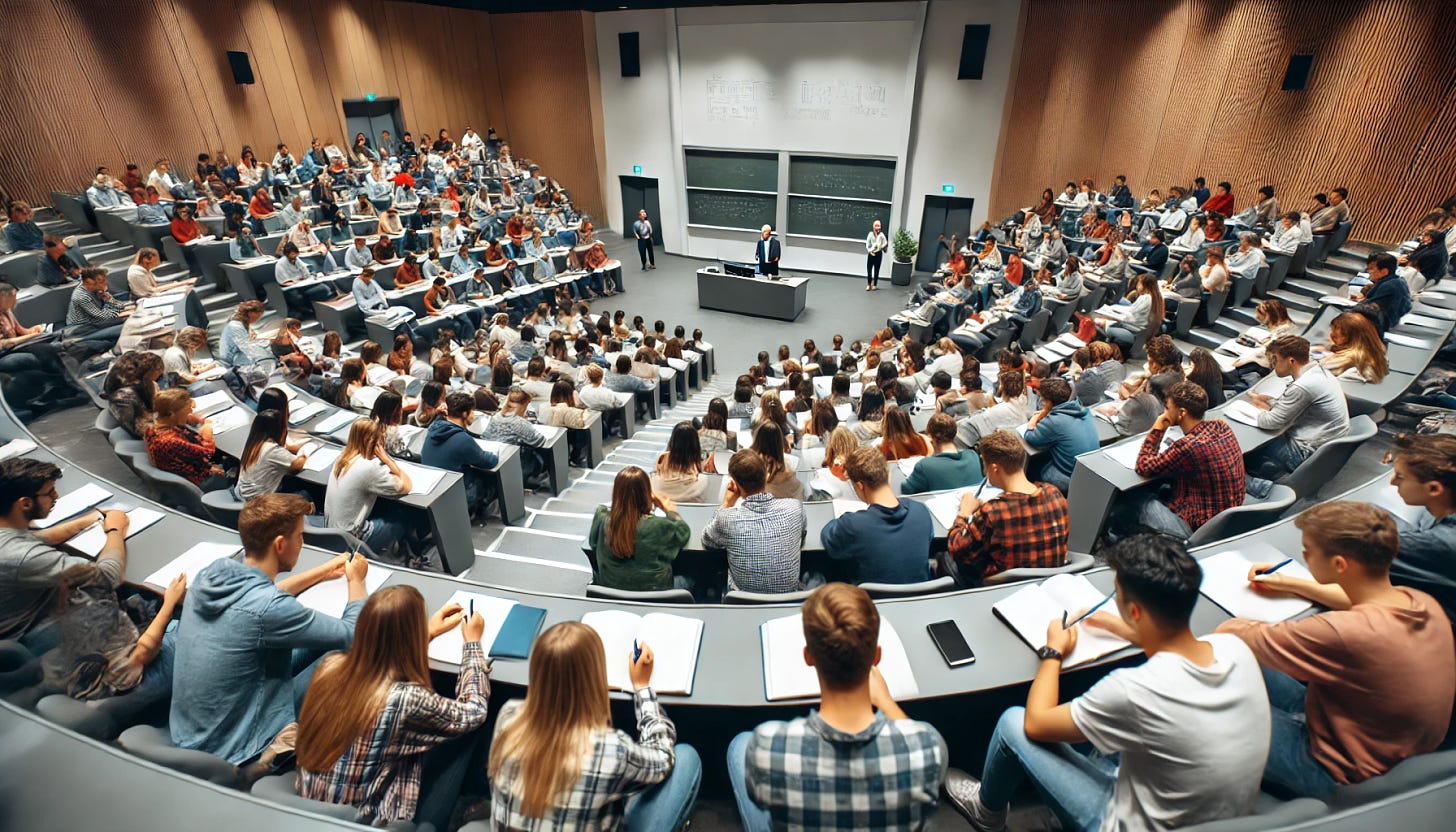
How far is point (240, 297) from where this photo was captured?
9.09m

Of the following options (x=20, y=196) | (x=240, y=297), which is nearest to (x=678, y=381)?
(x=240, y=297)

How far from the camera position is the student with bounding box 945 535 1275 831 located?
165 centimetres

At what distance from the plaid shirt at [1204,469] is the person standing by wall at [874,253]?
1147cm

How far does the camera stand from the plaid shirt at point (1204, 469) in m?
3.37

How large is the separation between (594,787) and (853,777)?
0.69 meters

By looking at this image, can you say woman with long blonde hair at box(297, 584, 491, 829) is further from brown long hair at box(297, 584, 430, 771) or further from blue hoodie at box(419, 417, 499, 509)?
blue hoodie at box(419, 417, 499, 509)

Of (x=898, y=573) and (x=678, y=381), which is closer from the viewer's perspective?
(x=898, y=573)

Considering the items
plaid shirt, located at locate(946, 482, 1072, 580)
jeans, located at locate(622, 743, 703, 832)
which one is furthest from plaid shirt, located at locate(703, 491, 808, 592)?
jeans, located at locate(622, 743, 703, 832)

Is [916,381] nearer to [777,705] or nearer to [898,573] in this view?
[898,573]

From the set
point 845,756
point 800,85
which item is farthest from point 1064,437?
point 800,85

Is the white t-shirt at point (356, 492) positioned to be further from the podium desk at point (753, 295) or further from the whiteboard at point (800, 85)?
the whiteboard at point (800, 85)

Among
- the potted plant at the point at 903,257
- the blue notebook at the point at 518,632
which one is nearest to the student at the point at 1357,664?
the blue notebook at the point at 518,632

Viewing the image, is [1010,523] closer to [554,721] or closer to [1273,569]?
[1273,569]

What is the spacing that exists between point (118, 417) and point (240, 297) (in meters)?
5.77
